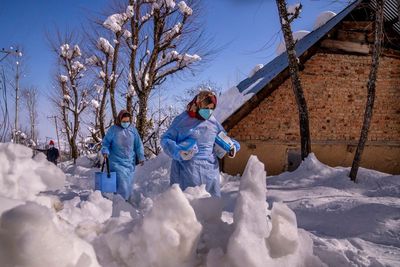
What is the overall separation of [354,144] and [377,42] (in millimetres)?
3868

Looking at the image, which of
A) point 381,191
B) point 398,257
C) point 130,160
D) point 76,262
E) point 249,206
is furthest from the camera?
point 130,160

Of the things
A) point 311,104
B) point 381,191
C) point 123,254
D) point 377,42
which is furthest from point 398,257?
point 311,104

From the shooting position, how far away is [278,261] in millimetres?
1213

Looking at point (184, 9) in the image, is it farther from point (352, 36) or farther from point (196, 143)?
point (196, 143)

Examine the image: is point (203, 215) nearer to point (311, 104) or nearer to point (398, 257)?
point (398, 257)

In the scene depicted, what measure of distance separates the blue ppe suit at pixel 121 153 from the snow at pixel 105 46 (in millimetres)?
8985

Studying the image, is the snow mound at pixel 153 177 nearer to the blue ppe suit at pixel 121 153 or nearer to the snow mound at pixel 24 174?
the blue ppe suit at pixel 121 153

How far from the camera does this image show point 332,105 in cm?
936

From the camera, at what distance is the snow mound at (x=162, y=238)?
3.86 feet

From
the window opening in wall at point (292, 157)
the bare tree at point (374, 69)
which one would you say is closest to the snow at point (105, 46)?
the window opening in wall at point (292, 157)

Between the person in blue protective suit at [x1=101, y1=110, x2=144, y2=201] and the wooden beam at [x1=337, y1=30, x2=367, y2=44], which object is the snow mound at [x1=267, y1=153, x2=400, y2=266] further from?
the wooden beam at [x1=337, y1=30, x2=367, y2=44]

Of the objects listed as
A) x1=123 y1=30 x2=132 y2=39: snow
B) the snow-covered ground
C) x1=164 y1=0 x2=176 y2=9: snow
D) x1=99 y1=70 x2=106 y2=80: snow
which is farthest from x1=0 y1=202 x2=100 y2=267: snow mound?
x1=99 y1=70 x2=106 y2=80: snow

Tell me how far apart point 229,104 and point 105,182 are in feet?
15.1

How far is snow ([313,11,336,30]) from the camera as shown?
11.3 metres
